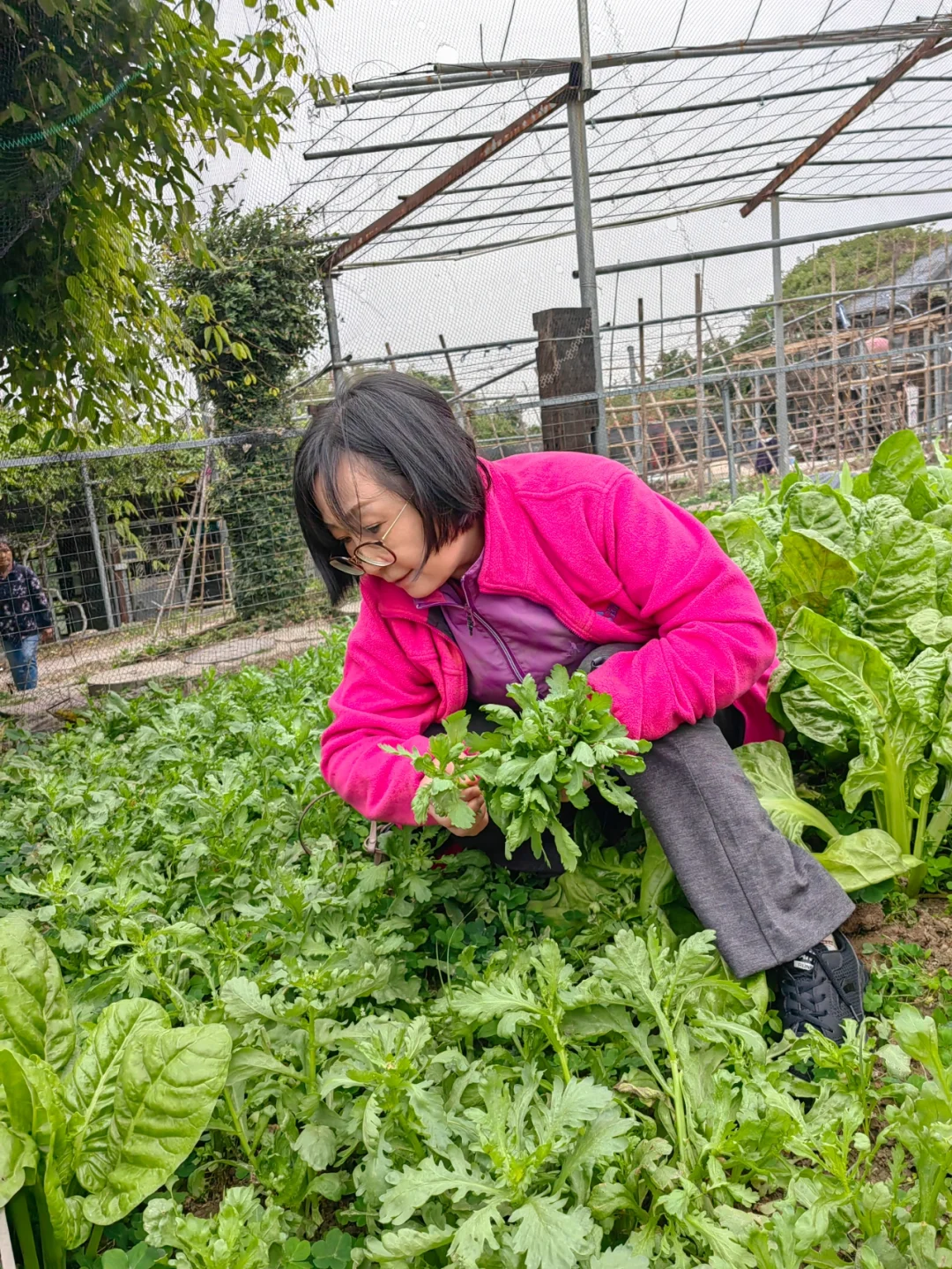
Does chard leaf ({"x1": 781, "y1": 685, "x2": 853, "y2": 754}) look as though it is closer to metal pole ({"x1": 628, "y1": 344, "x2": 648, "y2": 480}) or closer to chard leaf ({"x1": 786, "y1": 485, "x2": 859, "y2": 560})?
chard leaf ({"x1": 786, "y1": 485, "x2": 859, "y2": 560})

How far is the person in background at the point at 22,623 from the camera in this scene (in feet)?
17.0

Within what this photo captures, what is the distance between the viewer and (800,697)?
6.87 ft

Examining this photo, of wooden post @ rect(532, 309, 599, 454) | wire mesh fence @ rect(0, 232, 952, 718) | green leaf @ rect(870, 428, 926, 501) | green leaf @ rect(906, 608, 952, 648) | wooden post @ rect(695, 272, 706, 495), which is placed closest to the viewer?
green leaf @ rect(906, 608, 952, 648)

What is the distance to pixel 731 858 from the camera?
1.60 m

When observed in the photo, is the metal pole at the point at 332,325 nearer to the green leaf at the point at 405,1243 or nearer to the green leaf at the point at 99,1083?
the green leaf at the point at 99,1083

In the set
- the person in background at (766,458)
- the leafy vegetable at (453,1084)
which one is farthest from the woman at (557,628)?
the person in background at (766,458)

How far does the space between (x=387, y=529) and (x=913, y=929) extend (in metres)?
1.29

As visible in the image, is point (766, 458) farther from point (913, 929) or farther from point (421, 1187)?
point (421, 1187)

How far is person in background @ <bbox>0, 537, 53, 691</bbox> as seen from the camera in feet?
17.0

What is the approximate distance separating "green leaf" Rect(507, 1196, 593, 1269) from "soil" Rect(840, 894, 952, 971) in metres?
0.95

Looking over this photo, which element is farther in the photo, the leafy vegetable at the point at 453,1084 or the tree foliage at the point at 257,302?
the tree foliage at the point at 257,302

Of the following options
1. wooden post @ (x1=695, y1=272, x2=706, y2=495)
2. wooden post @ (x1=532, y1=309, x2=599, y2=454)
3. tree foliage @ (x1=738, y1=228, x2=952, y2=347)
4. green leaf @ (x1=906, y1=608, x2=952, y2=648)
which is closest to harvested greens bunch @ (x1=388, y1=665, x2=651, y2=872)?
green leaf @ (x1=906, y1=608, x2=952, y2=648)

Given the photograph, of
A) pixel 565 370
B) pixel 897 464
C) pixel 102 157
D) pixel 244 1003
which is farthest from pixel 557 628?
pixel 565 370

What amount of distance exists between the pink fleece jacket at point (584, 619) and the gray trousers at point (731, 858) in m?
0.07
